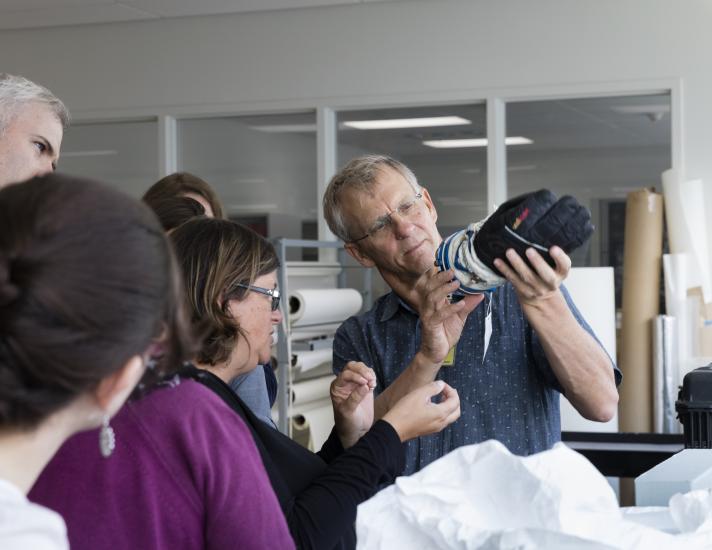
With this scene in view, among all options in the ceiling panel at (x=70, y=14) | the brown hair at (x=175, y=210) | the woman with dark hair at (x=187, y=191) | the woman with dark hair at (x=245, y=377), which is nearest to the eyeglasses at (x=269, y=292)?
the woman with dark hair at (x=245, y=377)

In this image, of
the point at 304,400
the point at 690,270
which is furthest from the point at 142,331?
the point at 690,270

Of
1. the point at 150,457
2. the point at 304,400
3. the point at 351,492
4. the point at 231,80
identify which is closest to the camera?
the point at 150,457

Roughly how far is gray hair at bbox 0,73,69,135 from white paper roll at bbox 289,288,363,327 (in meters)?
2.71

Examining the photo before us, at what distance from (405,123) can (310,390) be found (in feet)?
5.07

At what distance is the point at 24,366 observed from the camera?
32.0 inches

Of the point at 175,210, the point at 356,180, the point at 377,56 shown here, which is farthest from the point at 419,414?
the point at 377,56

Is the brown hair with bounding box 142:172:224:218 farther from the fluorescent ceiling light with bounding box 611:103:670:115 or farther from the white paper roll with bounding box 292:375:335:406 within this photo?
the fluorescent ceiling light with bounding box 611:103:670:115

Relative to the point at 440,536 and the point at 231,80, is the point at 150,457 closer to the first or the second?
the point at 440,536

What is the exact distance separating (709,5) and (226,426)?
170 inches

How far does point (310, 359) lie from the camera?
468 cm

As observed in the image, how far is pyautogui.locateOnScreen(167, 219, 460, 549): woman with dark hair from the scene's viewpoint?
1326 millimetres

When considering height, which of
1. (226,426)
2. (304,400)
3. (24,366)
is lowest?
(304,400)

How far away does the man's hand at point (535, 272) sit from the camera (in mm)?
1363

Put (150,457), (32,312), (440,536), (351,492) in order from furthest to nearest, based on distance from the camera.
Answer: (351,492) < (150,457) < (440,536) < (32,312)
